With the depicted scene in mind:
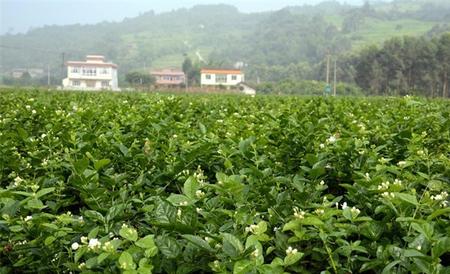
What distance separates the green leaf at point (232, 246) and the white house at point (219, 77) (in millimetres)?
72983

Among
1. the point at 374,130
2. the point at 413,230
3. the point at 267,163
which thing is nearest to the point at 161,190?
the point at 267,163

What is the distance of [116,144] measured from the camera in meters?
2.60

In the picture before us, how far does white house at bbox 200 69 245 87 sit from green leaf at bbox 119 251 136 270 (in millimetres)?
73048

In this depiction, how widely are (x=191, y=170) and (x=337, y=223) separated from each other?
3.40ft

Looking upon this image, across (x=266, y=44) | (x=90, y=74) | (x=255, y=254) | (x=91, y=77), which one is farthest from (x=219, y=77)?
(x=255, y=254)

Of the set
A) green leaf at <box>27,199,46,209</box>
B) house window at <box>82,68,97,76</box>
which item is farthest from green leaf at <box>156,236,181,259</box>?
house window at <box>82,68,97,76</box>

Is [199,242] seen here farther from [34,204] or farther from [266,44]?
[266,44]

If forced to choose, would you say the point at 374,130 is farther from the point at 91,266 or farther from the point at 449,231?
the point at 91,266

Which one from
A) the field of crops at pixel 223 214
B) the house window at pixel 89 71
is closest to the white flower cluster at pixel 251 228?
the field of crops at pixel 223 214

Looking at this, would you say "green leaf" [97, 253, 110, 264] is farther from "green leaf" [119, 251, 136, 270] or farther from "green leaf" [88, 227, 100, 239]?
"green leaf" [88, 227, 100, 239]

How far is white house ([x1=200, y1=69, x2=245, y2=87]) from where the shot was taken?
74.2 meters

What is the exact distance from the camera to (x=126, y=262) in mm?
1249

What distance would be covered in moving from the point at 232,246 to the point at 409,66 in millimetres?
58078

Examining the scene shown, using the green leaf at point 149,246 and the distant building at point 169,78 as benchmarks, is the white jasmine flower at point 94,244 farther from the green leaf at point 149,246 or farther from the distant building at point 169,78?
the distant building at point 169,78
